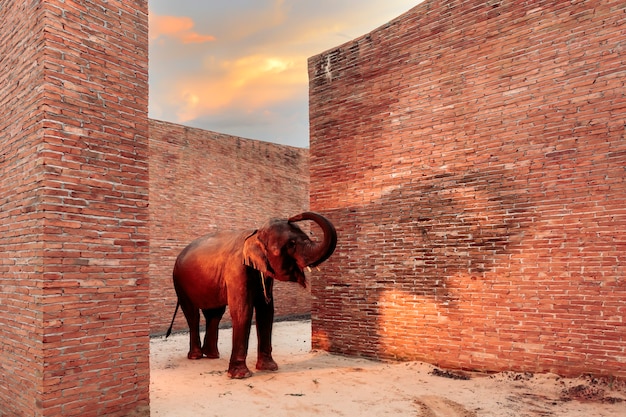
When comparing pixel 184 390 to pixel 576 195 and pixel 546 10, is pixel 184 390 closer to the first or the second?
pixel 576 195

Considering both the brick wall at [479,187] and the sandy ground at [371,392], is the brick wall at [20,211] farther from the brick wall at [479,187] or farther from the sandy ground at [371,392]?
the brick wall at [479,187]

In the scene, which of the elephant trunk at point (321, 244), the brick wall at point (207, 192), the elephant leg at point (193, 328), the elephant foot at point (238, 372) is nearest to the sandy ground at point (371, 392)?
the elephant foot at point (238, 372)

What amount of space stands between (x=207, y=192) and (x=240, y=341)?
6.76 m

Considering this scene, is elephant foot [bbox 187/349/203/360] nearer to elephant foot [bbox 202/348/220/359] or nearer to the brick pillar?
elephant foot [bbox 202/348/220/359]

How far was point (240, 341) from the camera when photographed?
6145 millimetres

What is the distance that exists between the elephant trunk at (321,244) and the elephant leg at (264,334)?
1129 mm

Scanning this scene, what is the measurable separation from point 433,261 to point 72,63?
17.0 ft

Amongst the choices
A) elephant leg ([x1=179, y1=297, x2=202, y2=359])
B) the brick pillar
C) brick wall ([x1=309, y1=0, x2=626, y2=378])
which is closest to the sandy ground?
brick wall ([x1=309, y1=0, x2=626, y2=378])

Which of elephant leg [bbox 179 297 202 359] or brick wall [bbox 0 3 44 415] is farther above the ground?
brick wall [bbox 0 3 44 415]

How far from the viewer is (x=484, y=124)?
6230 mm

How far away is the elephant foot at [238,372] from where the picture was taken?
610 centimetres

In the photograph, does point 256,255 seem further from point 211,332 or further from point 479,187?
point 479,187

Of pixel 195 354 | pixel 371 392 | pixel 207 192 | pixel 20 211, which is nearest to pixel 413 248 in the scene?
pixel 371 392

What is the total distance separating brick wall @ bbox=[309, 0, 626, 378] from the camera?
5277 millimetres
